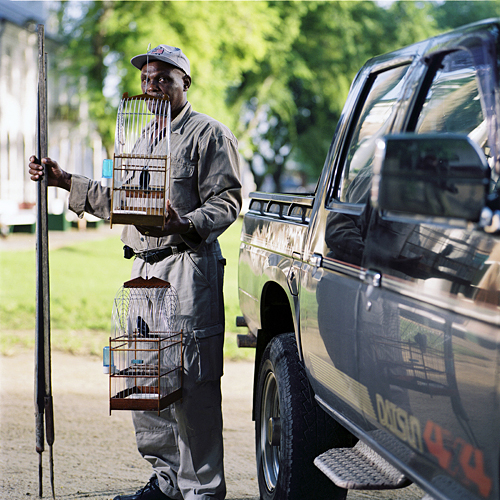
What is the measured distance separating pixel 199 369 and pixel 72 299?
25.4ft

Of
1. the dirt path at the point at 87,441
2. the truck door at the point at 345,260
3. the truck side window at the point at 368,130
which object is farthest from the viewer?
the dirt path at the point at 87,441

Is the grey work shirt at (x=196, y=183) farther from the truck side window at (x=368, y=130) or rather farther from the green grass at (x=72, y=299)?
the green grass at (x=72, y=299)

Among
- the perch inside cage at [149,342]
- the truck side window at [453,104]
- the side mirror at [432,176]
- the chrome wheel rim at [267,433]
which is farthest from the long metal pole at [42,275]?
the side mirror at [432,176]

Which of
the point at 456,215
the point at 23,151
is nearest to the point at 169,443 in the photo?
the point at 456,215

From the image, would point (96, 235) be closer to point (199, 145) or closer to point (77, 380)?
point (77, 380)

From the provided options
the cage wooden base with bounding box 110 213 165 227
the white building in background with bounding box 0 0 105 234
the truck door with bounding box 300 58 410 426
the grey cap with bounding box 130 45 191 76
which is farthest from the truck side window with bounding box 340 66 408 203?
the white building in background with bounding box 0 0 105 234

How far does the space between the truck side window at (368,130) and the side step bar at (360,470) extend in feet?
3.31

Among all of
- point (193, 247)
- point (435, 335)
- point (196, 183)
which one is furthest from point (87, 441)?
point (435, 335)

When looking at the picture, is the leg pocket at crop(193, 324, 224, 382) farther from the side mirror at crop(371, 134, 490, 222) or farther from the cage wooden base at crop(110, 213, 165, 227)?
the side mirror at crop(371, 134, 490, 222)

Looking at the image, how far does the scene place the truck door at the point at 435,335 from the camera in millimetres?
1838

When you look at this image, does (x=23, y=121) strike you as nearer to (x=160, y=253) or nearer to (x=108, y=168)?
(x=160, y=253)

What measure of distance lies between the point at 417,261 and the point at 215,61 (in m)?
27.1

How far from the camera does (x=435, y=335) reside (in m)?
2.05

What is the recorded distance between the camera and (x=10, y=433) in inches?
211
